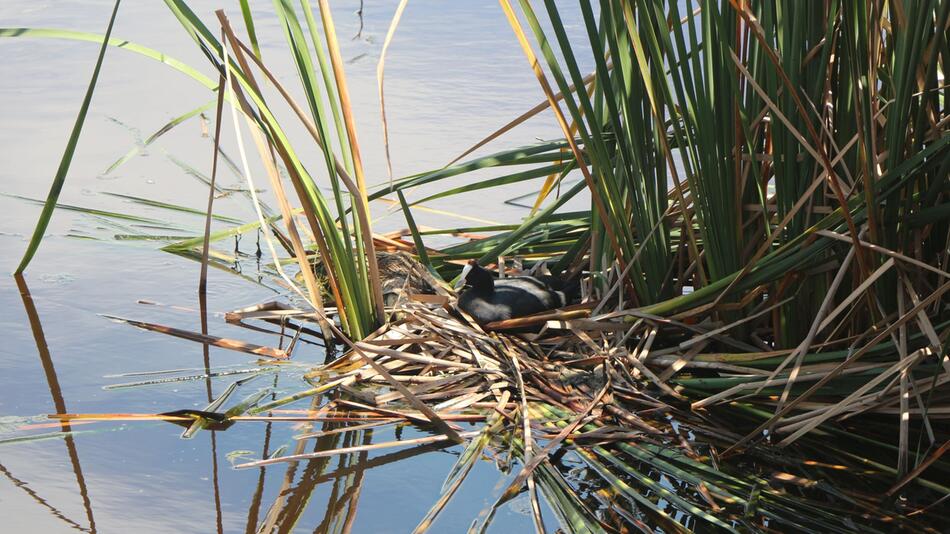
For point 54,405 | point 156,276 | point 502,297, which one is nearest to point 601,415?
point 502,297

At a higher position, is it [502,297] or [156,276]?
[156,276]

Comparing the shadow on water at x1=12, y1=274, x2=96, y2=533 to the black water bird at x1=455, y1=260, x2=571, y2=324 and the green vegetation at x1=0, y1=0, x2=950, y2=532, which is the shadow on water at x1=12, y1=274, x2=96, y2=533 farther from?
the black water bird at x1=455, y1=260, x2=571, y2=324

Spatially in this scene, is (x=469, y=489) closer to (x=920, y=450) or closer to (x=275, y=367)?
(x=275, y=367)

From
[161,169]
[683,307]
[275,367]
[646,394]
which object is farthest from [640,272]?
[161,169]

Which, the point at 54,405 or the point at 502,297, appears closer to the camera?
the point at 54,405

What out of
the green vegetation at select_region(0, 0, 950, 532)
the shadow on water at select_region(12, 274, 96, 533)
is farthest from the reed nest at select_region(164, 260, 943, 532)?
the shadow on water at select_region(12, 274, 96, 533)

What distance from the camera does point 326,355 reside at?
2.16 meters

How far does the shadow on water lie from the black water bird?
0.85 meters

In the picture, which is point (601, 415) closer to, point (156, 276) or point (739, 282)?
point (739, 282)

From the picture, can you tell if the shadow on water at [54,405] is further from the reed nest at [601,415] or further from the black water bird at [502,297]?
the black water bird at [502,297]

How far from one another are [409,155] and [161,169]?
2.54 ft

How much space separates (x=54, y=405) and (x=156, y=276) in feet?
2.18

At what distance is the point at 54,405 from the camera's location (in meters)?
1.85

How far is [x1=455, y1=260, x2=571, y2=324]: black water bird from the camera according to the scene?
7.16 ft
